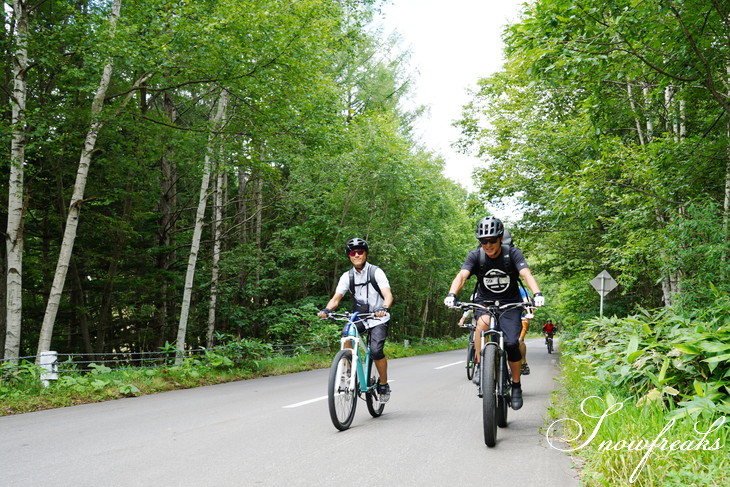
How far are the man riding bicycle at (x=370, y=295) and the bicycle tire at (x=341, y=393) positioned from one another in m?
0.51

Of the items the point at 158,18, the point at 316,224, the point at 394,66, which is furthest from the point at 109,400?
the point at 394,66

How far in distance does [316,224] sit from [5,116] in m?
11.8

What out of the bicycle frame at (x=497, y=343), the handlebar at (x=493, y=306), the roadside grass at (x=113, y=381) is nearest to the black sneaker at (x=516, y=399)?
the bicycle frame at (x=497, y=343)

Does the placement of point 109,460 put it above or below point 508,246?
below

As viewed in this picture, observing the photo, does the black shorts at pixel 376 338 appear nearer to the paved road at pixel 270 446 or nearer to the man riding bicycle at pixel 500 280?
the paved road at pixel 270 446

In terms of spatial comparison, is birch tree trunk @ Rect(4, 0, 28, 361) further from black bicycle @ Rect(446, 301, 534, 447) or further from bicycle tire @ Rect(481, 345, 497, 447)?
bicycle tire @ Rect(481, 345, 497, 447)

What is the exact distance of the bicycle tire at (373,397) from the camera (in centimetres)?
596

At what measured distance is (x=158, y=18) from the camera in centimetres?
1025

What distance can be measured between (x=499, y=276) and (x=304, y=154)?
30.3 ft

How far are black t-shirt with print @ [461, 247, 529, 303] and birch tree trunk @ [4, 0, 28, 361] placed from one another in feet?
28.8

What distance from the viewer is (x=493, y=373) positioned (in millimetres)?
4547

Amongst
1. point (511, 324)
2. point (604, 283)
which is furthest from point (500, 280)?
point (604, 283)

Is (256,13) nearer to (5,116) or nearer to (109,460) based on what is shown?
(5,116)

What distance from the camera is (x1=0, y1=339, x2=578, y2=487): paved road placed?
3.79 meters
